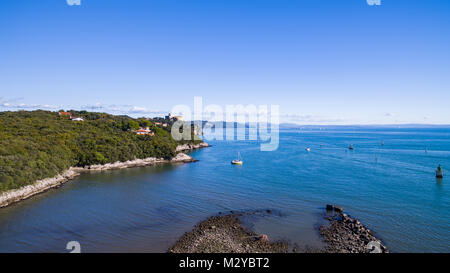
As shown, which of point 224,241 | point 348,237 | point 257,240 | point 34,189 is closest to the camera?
point 224,241

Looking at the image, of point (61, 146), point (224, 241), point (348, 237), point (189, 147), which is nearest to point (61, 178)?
point (61, 146)

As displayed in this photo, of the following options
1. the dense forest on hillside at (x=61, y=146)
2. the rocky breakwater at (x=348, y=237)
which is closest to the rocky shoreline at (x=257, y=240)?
the rocky breakwater at (x=348, y=237)

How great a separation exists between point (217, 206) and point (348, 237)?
980cm

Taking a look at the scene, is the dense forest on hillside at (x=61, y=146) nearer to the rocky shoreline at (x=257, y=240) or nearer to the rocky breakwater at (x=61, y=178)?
the rocky breakwater at (x=61, y=178)

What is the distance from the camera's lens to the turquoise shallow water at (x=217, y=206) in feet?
49.3

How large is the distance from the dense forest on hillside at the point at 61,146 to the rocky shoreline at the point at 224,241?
16.7 m

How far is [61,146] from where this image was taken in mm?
32250

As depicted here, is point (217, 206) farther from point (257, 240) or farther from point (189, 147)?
point (189, 147)

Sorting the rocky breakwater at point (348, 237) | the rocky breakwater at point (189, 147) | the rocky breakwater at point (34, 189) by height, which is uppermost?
the rocky breakwater at point (189, 147)

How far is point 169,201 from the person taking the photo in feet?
73.3

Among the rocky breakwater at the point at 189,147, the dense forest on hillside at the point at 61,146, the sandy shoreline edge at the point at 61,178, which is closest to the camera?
the sandy shoreline edge at the point at 61,178

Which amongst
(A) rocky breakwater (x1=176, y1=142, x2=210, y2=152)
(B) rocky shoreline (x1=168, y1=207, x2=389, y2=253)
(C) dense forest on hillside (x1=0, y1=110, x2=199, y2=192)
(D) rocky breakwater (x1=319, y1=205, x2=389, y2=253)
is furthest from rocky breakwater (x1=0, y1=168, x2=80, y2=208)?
(A) rocky breakwater (x1=176, y1=142, x2=210, y2=152)
